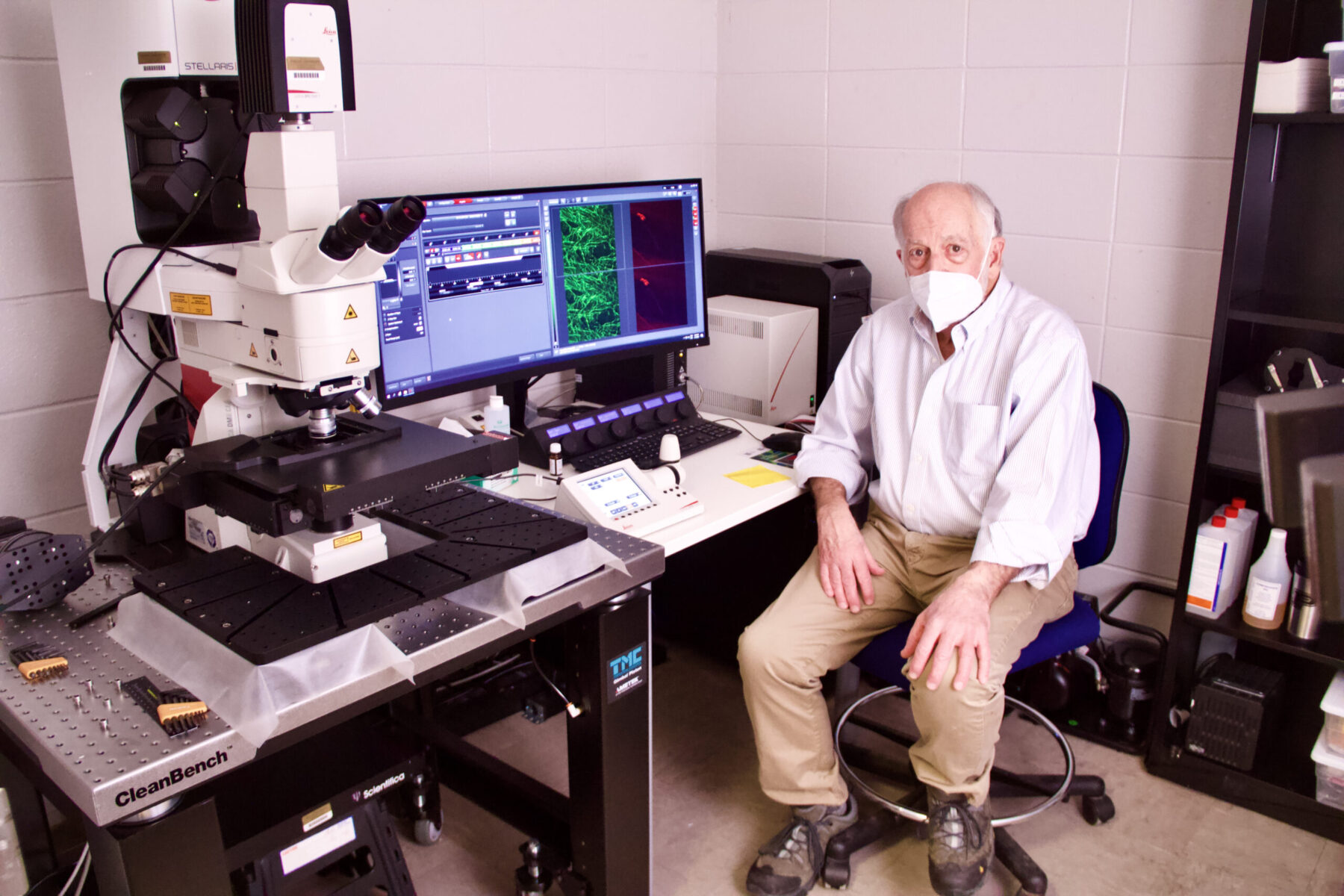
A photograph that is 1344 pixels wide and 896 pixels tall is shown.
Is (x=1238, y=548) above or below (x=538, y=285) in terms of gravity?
below

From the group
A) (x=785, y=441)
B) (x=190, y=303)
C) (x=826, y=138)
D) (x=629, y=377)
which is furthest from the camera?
(x=826, y=138)

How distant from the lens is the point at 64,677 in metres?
1.31

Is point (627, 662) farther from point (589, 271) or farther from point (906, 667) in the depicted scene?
point (589, 271)

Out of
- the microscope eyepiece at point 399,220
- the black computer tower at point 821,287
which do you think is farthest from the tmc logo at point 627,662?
the black computer tower at point 821,287

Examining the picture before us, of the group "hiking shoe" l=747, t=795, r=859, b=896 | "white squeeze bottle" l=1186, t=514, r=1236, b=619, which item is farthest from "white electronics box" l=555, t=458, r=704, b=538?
"white squeeze bottle" l=1186, t=514, r=1236, b=619

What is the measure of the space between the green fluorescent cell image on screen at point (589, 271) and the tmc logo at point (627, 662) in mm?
807

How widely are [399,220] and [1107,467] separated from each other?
1465mm

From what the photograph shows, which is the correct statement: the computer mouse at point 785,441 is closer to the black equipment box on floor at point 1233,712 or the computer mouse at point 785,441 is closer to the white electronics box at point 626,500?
the white electronics box at point 626,500

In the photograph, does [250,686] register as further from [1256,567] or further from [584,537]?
[1256,567]

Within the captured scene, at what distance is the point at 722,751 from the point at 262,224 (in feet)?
5.35

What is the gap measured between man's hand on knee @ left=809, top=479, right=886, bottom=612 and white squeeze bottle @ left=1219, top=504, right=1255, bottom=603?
763 millimetres

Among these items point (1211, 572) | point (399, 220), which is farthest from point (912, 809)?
point (399, 220)

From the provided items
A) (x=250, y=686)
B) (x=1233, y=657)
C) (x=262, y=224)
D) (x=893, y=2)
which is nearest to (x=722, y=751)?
(x=1233, y=657)

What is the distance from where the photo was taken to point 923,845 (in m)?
2.11
